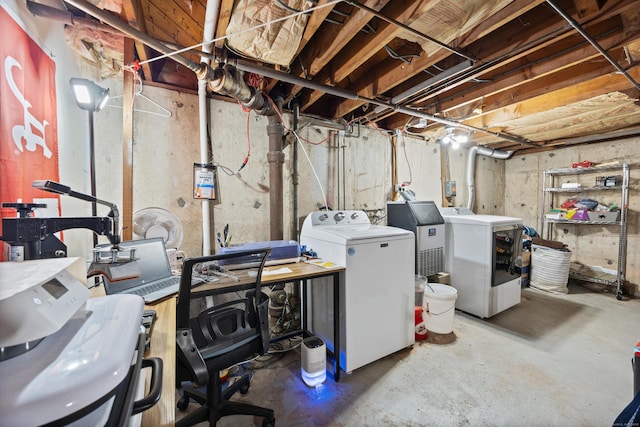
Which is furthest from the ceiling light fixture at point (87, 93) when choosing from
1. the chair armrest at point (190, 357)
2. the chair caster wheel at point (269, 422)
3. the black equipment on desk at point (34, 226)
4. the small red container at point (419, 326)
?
the small red container at point (419, 326)

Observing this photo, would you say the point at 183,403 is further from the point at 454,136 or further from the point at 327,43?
the point at 454,136

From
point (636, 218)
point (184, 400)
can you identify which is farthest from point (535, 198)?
point (184, 400)

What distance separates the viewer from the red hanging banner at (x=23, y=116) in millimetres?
998

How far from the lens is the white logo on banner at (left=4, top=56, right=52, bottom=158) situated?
3.38 ft

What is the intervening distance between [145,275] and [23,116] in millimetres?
880

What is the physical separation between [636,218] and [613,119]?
1.64 m

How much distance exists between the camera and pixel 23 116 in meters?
1.10

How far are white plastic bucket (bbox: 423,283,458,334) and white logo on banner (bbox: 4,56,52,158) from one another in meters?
2.89

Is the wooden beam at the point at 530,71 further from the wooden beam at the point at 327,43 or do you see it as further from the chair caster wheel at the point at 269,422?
the chair caster wheel at the point at 269,422

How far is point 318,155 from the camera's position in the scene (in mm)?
2844

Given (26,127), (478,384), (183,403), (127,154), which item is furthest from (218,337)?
(478,384)

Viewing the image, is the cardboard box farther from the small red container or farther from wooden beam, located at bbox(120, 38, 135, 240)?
wooden beam, located at bbox(120, 38, 135, 240)

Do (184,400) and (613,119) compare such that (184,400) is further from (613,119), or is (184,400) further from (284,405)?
(613,119)

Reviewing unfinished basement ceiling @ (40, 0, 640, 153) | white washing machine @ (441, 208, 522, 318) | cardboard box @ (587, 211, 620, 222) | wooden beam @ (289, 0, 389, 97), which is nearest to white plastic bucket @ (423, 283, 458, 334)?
white washing machine @ (441, 208, 522, 318)
